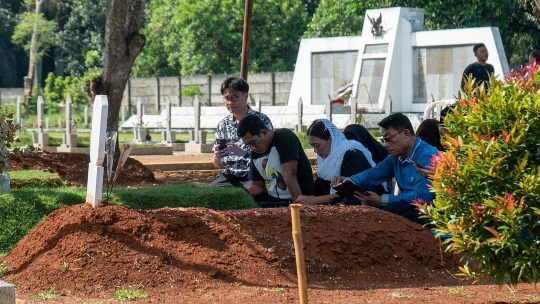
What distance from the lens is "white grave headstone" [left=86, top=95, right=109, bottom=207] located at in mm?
7305

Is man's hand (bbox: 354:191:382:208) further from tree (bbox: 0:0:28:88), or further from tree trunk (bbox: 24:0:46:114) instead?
tree (bbox: 0:0:28:88)

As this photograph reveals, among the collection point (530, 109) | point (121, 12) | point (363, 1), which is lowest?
point (530, 109)

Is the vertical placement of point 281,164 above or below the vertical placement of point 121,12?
below

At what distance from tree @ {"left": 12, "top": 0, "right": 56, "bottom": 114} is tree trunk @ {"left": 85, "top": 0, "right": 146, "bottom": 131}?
26714mm

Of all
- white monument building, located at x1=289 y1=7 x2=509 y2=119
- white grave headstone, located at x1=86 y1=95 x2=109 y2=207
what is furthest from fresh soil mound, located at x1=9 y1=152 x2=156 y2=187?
white monument building, located at x1=289 y1=7 x2=509 y2=119

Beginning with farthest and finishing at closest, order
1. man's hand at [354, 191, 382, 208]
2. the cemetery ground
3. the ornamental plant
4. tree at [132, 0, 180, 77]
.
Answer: tree at [132, 0, 180, 77]
man's hand at [354, 191, 382, 208]
the cemetery ground
the ornamental plant

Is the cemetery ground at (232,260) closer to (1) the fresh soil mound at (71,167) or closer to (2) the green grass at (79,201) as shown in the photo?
(2) the green grass at (79,201)

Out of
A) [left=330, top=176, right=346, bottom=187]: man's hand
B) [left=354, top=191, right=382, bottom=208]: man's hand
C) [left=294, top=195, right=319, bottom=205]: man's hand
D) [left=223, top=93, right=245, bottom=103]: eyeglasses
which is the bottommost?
[left=294, top=195, right=319, bottom=205]: man's hand

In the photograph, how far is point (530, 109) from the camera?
5.35m

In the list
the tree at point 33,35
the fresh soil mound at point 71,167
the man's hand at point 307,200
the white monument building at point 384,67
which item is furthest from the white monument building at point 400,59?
the man's hand at point 307,200

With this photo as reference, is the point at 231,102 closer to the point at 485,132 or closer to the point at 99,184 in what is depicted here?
the point at 99,184

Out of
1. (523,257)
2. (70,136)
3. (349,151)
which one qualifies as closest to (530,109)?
(523,257)

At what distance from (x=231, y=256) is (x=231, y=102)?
2.67 m

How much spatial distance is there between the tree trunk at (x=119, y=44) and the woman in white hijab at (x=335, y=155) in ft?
21.3
